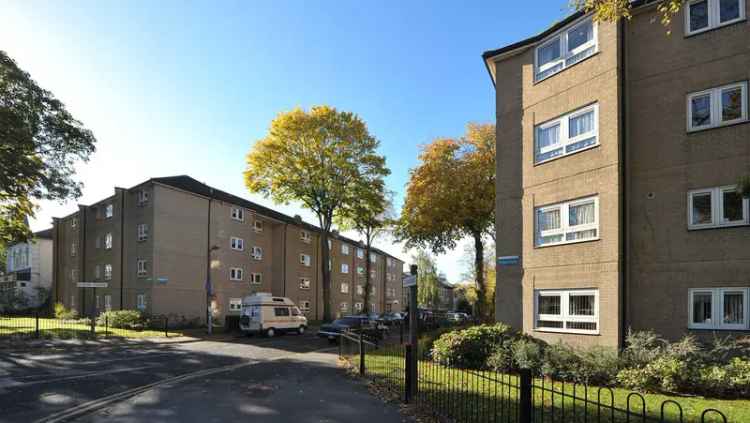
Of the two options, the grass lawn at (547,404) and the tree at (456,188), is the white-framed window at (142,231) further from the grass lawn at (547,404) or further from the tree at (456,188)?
the grass lawn at (547,404)

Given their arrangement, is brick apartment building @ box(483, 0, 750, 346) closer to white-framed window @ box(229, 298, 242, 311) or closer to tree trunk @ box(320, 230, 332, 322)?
tree trunk @ box(320, 230, 332, 322)

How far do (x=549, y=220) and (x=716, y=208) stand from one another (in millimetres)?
4655

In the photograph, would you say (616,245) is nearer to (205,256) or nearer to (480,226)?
(480,226)

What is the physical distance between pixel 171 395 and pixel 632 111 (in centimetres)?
1443

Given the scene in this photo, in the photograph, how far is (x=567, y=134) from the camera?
1568 cm

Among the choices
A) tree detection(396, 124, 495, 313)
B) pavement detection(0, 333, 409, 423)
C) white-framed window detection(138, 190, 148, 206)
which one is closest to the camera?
pavement detection(0, 333, 409, 423)

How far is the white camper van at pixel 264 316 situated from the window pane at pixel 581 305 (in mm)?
19898

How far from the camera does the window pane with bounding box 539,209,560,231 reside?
52.0 feet

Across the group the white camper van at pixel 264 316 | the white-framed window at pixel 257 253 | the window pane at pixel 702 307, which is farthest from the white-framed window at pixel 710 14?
the white-framed window at pixel 257 253

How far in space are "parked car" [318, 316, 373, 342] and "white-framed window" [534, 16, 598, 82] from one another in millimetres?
16227

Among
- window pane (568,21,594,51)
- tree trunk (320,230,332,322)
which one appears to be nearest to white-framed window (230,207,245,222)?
tree trunk (320,230,332,322)

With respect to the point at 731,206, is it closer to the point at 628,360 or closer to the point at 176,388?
the point at 628,360

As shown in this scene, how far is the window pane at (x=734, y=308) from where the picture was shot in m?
12.0

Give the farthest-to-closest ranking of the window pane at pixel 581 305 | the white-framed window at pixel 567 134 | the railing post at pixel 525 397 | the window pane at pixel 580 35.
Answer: the window pane at pixel 580 35 → the white-framed window at pixel 567 134 → the window pane at pixel 581 305 → the railing post at pixel 525 397
